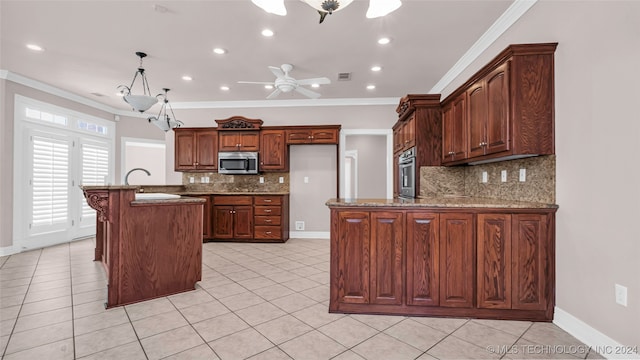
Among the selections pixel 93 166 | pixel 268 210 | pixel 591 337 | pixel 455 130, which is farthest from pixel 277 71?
pixel 93 166

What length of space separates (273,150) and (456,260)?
3797mm

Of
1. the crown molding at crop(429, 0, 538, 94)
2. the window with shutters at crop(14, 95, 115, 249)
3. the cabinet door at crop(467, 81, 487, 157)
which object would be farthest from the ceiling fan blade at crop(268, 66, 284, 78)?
the window with shutters at crop(14, 95, 115, 249)

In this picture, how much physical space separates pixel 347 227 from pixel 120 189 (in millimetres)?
1987

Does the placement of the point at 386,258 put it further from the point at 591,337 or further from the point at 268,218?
the point at 268,218

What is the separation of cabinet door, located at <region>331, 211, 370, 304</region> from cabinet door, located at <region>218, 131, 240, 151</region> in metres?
3.59

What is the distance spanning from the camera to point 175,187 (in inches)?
221

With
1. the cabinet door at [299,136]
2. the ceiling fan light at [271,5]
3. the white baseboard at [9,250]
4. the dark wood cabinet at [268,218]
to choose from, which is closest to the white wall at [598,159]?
the ceiling fan light at [271,5]

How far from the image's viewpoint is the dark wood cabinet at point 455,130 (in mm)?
3018

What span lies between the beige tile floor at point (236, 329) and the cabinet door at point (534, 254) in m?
0.27

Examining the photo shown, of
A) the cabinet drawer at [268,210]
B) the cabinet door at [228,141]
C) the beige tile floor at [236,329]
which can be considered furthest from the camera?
the cabinet door at [228,141]

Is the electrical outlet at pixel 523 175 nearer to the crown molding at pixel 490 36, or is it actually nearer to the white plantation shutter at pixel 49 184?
A: the crown molding at pixel 490 36

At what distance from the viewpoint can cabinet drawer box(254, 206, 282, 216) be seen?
5.08m

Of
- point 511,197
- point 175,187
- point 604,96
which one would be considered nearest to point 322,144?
point 175,187

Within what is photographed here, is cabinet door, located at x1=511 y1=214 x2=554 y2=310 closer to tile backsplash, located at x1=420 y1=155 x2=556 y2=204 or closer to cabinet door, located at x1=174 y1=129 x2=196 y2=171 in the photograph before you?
tile backsplash, located at x1=420 y1=155 x2=556 y2=204
